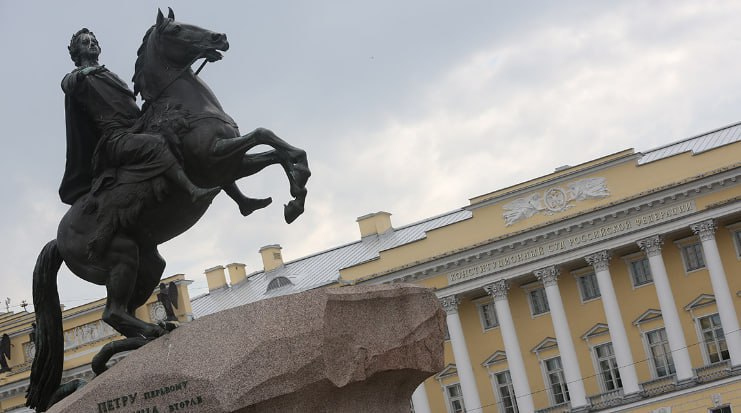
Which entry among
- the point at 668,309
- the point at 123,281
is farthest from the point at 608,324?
the point at 123,281

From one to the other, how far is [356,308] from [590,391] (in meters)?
41.3

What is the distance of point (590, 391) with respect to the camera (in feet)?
153

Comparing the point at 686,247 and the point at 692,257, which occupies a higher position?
the point at 686,247

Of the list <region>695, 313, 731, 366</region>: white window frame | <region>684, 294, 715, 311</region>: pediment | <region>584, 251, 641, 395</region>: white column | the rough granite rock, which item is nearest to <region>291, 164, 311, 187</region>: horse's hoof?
the rough granite rock

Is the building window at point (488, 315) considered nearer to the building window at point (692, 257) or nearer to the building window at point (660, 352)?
the building window at point (660, 352)

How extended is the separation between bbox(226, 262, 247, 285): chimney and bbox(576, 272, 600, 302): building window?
17.9 m

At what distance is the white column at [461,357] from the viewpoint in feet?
159

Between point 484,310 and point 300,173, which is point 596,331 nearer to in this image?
point 484,310

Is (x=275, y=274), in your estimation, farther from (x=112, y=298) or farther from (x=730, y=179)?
(x=112, y=298)

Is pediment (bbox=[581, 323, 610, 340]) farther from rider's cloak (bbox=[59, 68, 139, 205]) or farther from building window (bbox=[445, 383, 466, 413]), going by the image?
rider's cloak (bbox=[59, 68, 139, 205])

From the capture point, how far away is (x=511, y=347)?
47.8 metres

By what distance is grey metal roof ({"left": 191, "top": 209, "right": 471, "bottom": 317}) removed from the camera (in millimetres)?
54938

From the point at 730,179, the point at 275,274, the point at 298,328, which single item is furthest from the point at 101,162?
the point at 275,274

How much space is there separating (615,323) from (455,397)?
7.43 meters
